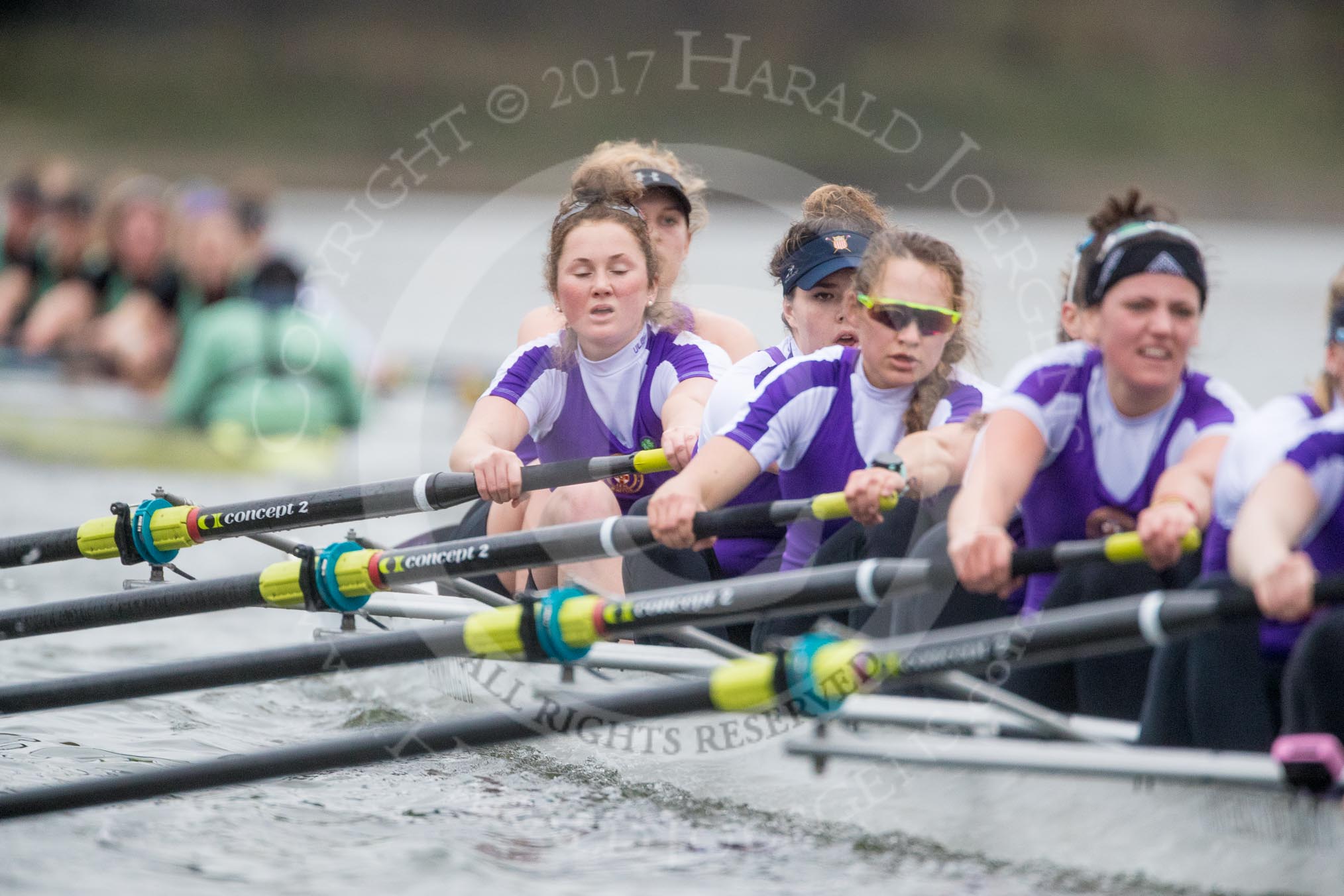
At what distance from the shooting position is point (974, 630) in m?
2.74

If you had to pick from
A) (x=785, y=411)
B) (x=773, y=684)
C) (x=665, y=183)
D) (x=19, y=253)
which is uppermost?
(x=19, y=253)

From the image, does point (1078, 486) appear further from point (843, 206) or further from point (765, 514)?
point (843, 206)

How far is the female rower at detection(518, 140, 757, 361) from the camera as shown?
4.29 m

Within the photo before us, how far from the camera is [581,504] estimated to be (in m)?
4.00

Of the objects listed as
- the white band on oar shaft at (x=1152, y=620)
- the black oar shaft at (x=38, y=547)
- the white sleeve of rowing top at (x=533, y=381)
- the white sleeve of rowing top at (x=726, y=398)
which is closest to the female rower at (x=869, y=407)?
the white sleeve of rowing top at (x=726, y=398)

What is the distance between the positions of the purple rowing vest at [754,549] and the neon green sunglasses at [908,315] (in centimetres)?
56

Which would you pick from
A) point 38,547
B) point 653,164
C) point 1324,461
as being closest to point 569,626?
point 1324,461

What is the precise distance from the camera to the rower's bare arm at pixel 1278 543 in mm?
2416

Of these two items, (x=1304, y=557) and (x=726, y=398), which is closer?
(x=1304, y=557)

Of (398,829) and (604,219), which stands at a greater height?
(604,219)

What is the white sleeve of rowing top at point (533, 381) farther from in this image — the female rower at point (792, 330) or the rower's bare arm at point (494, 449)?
the female rower at point (792, 330)

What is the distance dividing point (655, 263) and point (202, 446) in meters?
6.01

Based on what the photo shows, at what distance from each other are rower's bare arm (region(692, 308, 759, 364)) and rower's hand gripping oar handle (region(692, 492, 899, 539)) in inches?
50.3

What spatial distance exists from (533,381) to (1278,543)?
2150 millimetres
